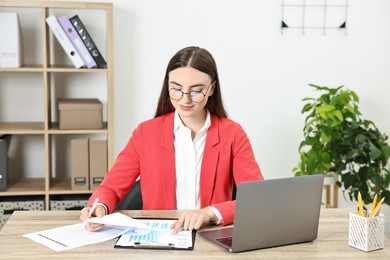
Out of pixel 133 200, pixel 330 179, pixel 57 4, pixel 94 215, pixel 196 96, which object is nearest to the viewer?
pixel 94 215

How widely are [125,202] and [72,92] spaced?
1.61 meters

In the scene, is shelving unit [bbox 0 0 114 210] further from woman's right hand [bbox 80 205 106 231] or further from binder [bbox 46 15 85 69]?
woman's right hand [bbox 80 205 106 231]

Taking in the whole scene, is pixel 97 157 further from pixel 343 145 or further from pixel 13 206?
pixel 343 145

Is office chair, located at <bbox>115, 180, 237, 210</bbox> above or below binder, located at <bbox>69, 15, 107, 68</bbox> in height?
below

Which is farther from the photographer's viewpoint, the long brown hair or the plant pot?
the plant pot

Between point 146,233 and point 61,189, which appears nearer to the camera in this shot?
point 146,233

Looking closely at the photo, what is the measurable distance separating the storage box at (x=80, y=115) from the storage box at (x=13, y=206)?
0.47m

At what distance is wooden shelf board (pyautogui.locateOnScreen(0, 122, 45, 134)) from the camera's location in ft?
→ 12.0

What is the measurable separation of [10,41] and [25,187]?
86cm

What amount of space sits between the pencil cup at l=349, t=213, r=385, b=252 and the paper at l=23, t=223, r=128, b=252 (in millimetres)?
707

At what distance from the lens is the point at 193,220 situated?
2.04 m

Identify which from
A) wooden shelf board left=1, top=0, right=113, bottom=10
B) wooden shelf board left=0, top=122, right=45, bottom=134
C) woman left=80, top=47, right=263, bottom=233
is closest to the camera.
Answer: woman left=80, top=47, right=263, bottom=233

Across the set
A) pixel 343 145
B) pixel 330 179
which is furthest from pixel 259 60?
pixel 330 179

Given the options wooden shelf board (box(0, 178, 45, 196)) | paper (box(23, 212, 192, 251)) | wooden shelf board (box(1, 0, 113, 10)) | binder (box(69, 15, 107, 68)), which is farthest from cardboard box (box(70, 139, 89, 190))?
Result: paper (box(23, 212, 192, 251))
